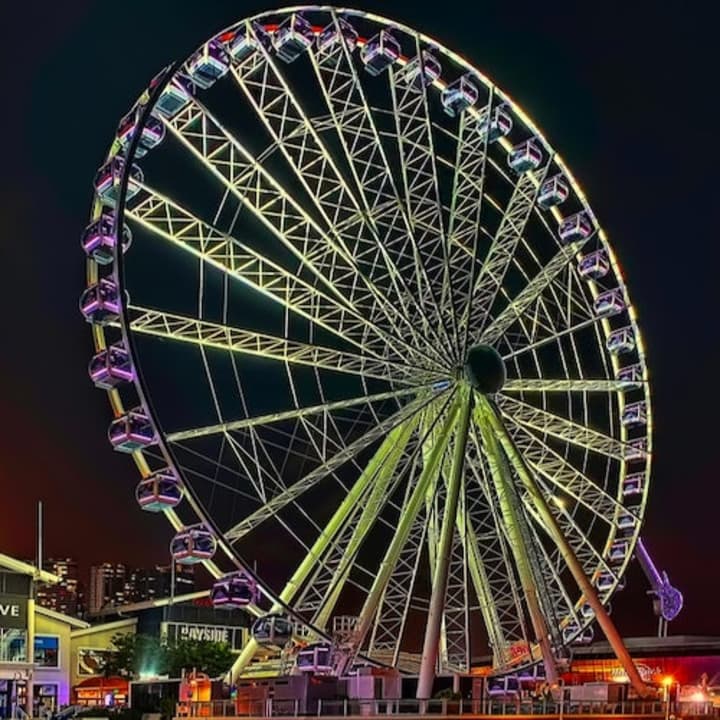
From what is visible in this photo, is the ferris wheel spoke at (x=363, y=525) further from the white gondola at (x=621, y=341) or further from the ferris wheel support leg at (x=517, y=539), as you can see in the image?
the white gondola at (x=621, y=341)

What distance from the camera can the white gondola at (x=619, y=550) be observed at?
48031mm

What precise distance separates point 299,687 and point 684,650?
40158 millimetres

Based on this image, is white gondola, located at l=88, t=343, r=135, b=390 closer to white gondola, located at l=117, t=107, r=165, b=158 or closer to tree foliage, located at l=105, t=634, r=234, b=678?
white gondola, located at l=117, t=107, r=165, b=158

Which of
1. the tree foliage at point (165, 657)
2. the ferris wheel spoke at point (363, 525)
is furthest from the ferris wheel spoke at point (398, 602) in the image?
the tree foliage at point (165, 657)

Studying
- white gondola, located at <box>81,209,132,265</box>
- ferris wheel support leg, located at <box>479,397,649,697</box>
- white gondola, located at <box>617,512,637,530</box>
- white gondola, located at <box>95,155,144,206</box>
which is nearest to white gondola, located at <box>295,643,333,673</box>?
ferris wheel support leg, located at <box>479,397,649,697</box>

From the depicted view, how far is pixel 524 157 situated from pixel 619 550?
601 inches

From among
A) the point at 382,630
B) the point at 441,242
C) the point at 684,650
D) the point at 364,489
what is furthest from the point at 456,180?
the point at 684,650

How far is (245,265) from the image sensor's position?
39156 millimetres

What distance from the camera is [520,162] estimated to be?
152 feet

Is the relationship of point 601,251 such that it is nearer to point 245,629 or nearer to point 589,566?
point 589,566

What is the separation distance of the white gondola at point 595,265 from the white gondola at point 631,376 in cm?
396

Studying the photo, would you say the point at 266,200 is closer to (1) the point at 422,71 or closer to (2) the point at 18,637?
(1) the point at 422,71

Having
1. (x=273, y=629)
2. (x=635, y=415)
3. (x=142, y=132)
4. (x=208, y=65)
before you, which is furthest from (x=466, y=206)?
(x=273, y=629)

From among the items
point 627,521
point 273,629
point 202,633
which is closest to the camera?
point 273,629
